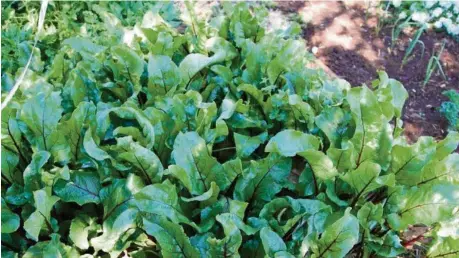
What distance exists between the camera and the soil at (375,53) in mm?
4141

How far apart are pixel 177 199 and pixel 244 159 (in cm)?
42

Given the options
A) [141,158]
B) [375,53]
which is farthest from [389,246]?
[375,53]

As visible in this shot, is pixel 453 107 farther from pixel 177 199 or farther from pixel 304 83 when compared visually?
pixel 177 199

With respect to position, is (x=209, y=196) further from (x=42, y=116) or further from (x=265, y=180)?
(x=42, y=116)

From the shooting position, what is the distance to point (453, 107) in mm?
3955

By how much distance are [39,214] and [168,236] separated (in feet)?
1.60

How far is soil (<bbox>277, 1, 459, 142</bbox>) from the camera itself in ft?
13.6

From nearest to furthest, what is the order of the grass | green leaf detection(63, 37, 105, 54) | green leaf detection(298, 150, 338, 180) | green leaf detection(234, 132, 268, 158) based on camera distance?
green leaf detection(298, 150, 338, 180), green leaf detection(234, 132, 268, 158), green leaf detection(63, 37, 105, 54), the grass

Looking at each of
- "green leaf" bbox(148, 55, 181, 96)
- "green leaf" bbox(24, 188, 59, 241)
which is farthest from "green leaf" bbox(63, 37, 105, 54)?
"green leaf" bbox(24, 188, 59, 241)

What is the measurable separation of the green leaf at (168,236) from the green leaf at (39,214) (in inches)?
15.1

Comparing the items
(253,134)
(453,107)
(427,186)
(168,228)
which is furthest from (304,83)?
(453,107)

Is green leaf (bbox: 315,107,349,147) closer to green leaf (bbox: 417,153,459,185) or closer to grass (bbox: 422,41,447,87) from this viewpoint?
green leaf (bbox: 417,153,459,185)

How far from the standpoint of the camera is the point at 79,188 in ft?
7.22

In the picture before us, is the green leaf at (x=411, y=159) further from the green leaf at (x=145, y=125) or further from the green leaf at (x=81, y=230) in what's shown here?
the green leaf at (x=81, y=230)
